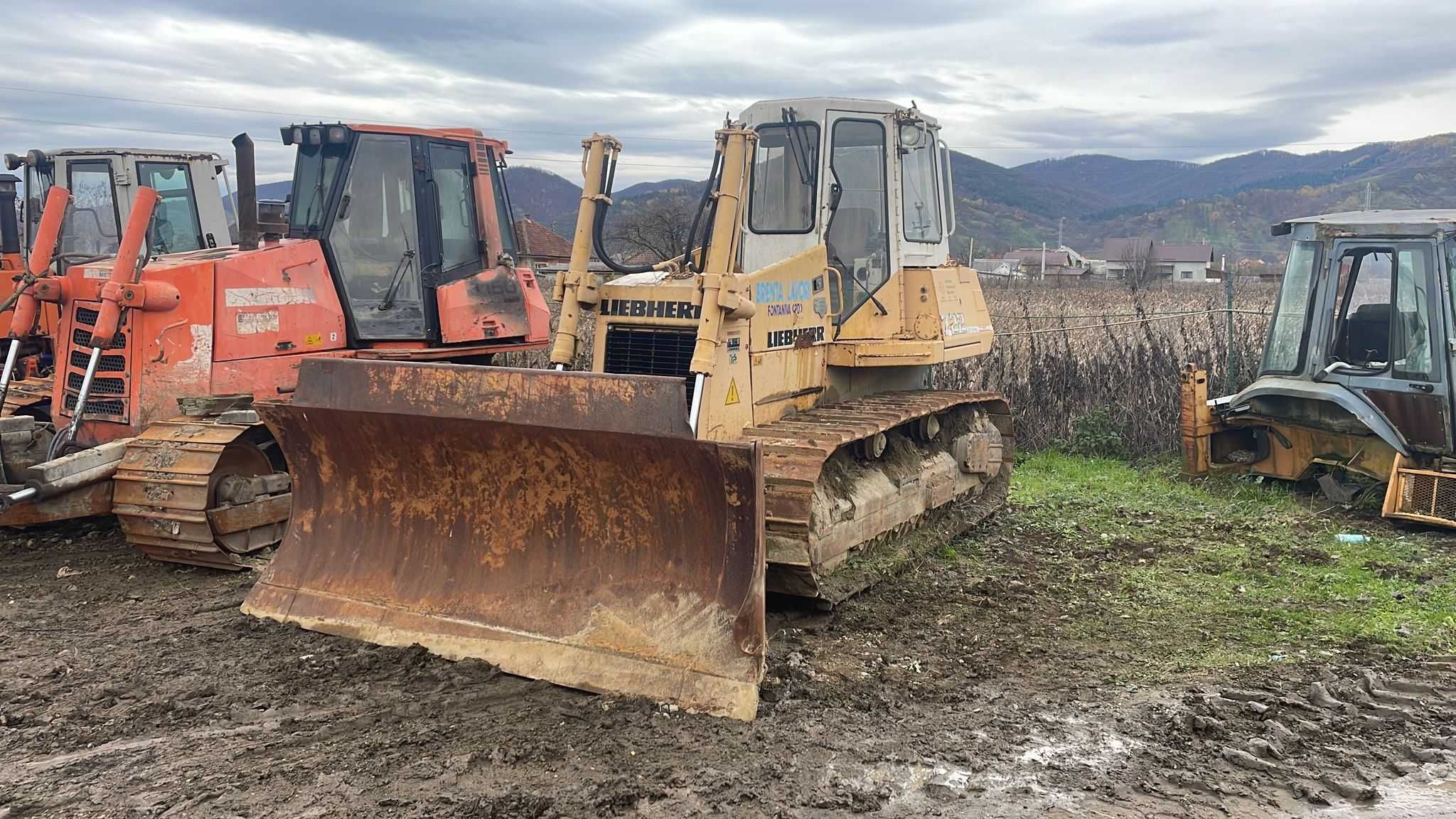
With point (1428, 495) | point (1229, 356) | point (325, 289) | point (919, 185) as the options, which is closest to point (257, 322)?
point (325, 289)

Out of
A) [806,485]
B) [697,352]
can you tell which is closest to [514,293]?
[697,352]

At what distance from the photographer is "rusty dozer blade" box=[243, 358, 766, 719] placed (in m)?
4.64

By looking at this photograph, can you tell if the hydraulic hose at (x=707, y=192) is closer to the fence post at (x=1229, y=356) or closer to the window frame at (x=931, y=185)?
the window frame at (x=931, y=185)

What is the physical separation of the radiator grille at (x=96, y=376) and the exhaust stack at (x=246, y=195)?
1027 mm

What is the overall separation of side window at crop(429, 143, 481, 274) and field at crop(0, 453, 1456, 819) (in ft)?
9.69

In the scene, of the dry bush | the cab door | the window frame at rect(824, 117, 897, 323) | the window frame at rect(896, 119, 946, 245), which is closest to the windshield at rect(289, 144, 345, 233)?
the window frame at rect(824, 117, 897, 323)

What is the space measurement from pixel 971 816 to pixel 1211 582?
3789 millimetres

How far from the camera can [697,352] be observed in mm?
5406

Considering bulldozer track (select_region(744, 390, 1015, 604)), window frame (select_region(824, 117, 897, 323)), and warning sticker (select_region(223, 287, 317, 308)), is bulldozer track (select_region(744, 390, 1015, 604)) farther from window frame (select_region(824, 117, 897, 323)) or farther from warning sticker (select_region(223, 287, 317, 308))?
warning sticker (select_region(223, 287, 317, 308))

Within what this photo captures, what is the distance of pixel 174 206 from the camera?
1120 centimetres

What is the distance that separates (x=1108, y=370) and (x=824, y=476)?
6691 mm

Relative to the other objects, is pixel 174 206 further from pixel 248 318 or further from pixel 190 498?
pixel 190 498

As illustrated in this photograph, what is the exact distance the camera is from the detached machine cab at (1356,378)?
8195mm

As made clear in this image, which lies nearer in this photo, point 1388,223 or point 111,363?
point 111,363
